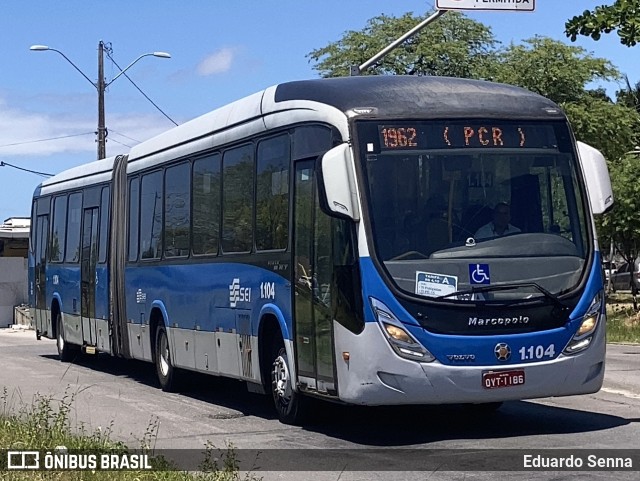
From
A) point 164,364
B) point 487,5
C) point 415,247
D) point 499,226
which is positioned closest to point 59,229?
point 164,364

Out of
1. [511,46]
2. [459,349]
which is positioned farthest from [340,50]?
[459,349]

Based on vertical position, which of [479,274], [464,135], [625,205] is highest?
[625,205]

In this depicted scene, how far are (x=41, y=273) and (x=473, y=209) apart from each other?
51.2ft

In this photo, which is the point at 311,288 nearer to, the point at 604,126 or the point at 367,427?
the point at 367,427

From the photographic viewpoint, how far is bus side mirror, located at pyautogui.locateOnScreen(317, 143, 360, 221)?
11.3 m

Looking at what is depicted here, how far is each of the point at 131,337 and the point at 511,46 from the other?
122ft

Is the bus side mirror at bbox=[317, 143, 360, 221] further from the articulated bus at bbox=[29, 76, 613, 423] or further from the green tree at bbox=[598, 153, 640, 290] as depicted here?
the green tree at bbox=[598, 153, 640, 290]

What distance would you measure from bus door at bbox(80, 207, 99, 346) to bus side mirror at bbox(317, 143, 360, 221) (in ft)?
34.9

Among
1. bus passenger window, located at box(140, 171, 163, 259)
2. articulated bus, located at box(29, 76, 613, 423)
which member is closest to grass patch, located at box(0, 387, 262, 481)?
articulated bus, located at box(29, 76, 613, 423)

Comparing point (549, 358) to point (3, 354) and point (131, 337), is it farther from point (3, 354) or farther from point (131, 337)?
point (3, 354)

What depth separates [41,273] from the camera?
83.7ft

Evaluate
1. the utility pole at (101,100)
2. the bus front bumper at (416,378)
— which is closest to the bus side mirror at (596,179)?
the bus front bumper at (416,378)

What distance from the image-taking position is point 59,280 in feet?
78.7

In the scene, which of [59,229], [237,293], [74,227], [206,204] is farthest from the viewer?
[59,229]
